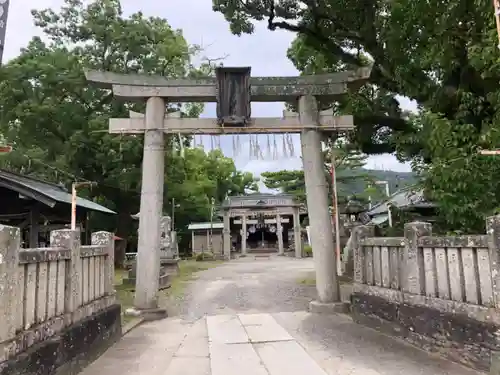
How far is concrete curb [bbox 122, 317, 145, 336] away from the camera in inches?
301

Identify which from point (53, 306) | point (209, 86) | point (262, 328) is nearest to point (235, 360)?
point (262, 328)

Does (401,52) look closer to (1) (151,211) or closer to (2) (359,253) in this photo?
(2) (359,253)

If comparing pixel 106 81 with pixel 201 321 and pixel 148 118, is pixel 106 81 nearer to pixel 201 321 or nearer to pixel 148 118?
pixel 148 118

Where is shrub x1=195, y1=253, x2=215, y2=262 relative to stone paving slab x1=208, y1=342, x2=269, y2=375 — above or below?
above

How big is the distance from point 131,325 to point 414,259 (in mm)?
5193

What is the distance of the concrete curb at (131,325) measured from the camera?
7.65m

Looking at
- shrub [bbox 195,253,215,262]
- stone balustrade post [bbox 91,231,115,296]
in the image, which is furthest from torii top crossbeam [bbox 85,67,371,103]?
shrub [bbox 195,253,215,262]

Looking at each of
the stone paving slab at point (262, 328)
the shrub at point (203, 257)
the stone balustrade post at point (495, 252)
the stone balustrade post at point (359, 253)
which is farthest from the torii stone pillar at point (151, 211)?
the shrub at point (203, 257)

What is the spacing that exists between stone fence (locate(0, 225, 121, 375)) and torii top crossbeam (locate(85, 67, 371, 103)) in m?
3.93

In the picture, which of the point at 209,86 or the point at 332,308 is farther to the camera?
the point at 209,86

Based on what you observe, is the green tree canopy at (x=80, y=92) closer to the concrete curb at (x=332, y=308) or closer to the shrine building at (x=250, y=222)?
the concrete curb at (x=332, y=308)

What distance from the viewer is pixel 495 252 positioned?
4.59m

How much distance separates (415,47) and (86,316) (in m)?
7.90

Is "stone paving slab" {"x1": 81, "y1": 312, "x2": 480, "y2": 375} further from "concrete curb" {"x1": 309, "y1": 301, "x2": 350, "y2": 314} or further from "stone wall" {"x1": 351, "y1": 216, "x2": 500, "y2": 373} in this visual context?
"concrete curb" {"x1": 309, "y1": 301, "x2": 350, "y2": 314}
